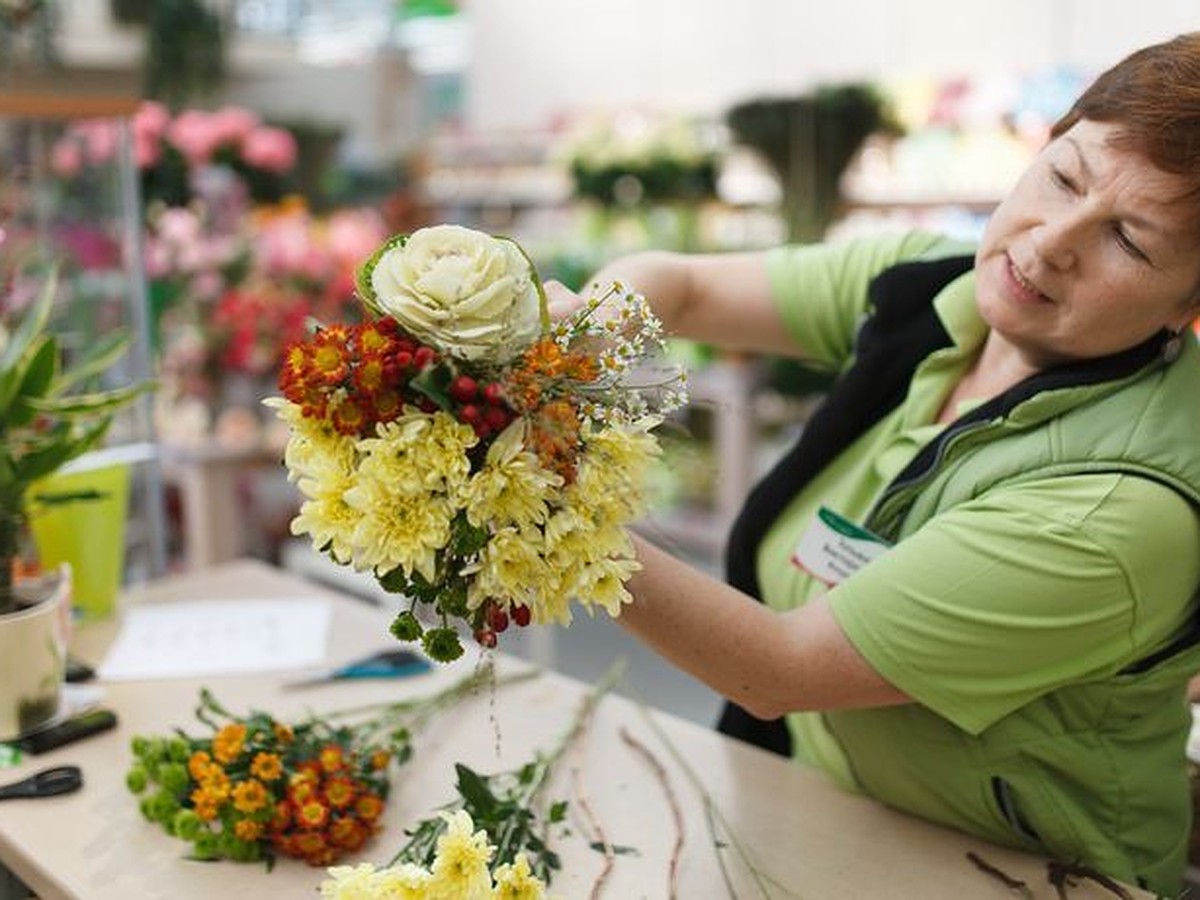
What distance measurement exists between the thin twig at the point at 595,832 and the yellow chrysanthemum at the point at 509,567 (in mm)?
393

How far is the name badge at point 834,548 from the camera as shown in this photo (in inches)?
50.4

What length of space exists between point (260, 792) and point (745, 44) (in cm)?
575

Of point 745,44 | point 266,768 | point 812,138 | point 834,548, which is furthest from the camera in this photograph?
point 745,44

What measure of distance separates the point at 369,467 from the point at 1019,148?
4.13 m

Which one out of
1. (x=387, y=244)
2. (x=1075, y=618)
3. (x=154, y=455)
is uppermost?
(x=387, y=244)

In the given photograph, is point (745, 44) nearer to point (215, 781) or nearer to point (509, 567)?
point (215, 781)

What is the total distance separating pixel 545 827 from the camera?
1.24 metres

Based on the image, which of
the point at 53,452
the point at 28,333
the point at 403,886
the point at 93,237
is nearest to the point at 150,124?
the point at 93,237

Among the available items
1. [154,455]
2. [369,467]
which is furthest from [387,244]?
[154,455]

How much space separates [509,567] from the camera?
905 millimetres

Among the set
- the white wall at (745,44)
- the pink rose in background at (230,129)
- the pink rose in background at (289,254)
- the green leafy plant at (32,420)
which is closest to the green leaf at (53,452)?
the green leafy plant at (32,420)

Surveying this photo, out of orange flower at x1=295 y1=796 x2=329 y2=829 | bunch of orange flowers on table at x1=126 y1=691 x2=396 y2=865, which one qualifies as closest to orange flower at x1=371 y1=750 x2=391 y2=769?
bunch of orange flowers on table at x1=126 y1=691 x2=396 y2=865

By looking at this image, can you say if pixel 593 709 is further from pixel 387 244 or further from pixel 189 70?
pixel 189 70

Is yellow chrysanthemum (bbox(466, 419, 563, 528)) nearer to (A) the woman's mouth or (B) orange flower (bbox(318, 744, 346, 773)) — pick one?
(B) orange flower (bbox(318, 744, 346, 773))
